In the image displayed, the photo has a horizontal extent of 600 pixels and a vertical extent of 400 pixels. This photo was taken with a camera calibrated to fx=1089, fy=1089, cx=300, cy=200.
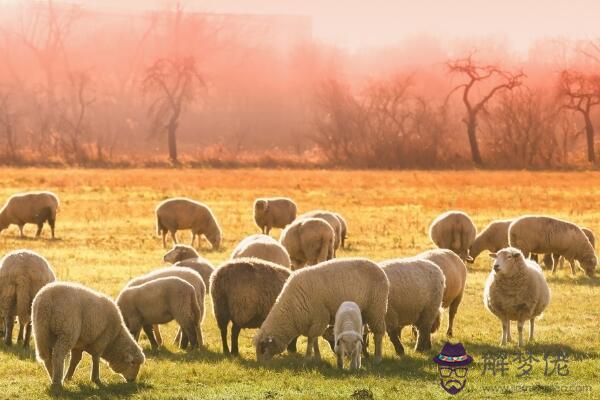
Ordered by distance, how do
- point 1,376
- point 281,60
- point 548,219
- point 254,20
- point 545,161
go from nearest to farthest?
point 1,376 → point 548,219 → point 545,161 → point 281,60 → point 254,20

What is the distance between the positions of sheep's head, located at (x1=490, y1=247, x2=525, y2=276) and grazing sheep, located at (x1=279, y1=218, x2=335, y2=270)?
23.3 feet

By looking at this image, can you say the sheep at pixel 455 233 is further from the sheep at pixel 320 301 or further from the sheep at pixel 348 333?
the sheep at pixel 348 333

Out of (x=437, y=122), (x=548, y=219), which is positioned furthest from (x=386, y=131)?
(x=548, y=219)

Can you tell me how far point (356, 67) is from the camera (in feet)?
352

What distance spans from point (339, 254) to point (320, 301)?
13.2 m

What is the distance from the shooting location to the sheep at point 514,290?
1486 cm

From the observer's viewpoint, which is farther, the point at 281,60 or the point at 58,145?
the point at 281,60

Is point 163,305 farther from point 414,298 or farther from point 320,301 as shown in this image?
point 414,298

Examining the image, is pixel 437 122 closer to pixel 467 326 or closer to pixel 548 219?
pixel 548 219

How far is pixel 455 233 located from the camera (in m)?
24.2

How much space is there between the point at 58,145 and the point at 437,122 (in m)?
25.6

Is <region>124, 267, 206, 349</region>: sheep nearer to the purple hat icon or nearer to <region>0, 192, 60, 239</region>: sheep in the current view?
the purple hat icon

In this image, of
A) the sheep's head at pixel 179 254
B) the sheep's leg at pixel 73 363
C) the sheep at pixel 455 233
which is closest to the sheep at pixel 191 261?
the sheep's head at pixel 179 254

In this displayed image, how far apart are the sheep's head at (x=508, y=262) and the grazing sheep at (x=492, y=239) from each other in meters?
9.62
